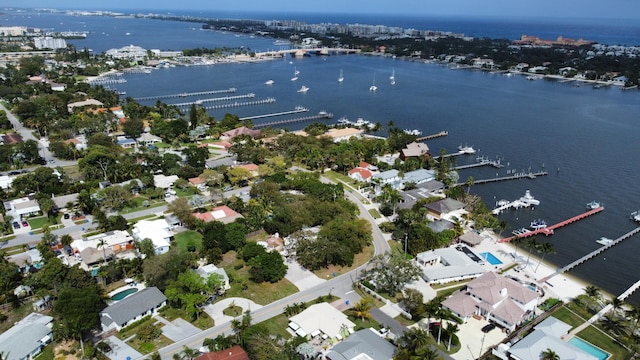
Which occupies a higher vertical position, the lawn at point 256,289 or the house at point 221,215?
the house at point 221,215

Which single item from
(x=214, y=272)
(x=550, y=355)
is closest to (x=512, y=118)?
(x=550, y=355)

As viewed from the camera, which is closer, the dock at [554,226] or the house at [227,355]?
the house at [227,355]

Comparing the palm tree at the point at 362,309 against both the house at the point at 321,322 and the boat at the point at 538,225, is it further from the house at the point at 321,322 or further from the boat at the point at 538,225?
the boat at the point at 538,225

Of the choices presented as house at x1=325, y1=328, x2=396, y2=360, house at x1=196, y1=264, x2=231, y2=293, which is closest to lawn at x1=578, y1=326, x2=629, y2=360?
house at x1=325, y1=328, x2=396, y2=360

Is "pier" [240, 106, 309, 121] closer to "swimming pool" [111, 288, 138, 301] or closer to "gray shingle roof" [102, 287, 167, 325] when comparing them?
"swimming pool" [111, 288, 138, 301]

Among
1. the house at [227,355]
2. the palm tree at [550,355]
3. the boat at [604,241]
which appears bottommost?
the boat at [604,241]

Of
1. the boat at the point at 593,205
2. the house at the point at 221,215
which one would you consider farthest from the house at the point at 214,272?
the boat at the point at 593,205
